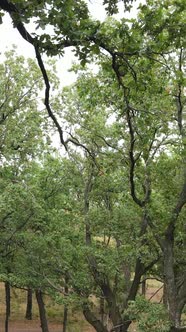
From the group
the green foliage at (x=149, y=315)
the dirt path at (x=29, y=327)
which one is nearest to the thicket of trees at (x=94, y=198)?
the green foliage at (x=149, y=315)

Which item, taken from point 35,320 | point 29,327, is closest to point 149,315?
point 29,327

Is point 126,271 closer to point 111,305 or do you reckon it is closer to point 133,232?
point 111,305

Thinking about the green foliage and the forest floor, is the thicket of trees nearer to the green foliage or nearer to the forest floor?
the green foliage

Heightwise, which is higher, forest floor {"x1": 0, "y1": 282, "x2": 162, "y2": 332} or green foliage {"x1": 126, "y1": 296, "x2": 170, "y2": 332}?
forest floor {"x1": 0, "y1": 282, "x2": 162, "y2": 332}

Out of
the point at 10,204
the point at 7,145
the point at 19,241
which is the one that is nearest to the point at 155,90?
the point at 10,204

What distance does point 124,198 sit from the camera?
53.8ft

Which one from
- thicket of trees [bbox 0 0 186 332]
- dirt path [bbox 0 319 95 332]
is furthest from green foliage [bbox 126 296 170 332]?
dirt path [bbox 0 319 95 332]

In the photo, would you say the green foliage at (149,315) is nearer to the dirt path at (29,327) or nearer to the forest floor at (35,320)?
the forest floor at (35,320)

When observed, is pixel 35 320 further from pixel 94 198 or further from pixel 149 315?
pixel 149 315

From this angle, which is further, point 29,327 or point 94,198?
point 29,327

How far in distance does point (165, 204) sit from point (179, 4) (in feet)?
28.8

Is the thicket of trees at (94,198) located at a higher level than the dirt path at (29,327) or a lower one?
higher

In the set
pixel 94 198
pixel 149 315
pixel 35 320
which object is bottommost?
pixel 149 315

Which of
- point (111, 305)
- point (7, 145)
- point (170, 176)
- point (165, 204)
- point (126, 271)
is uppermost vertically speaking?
point (7, 145)
